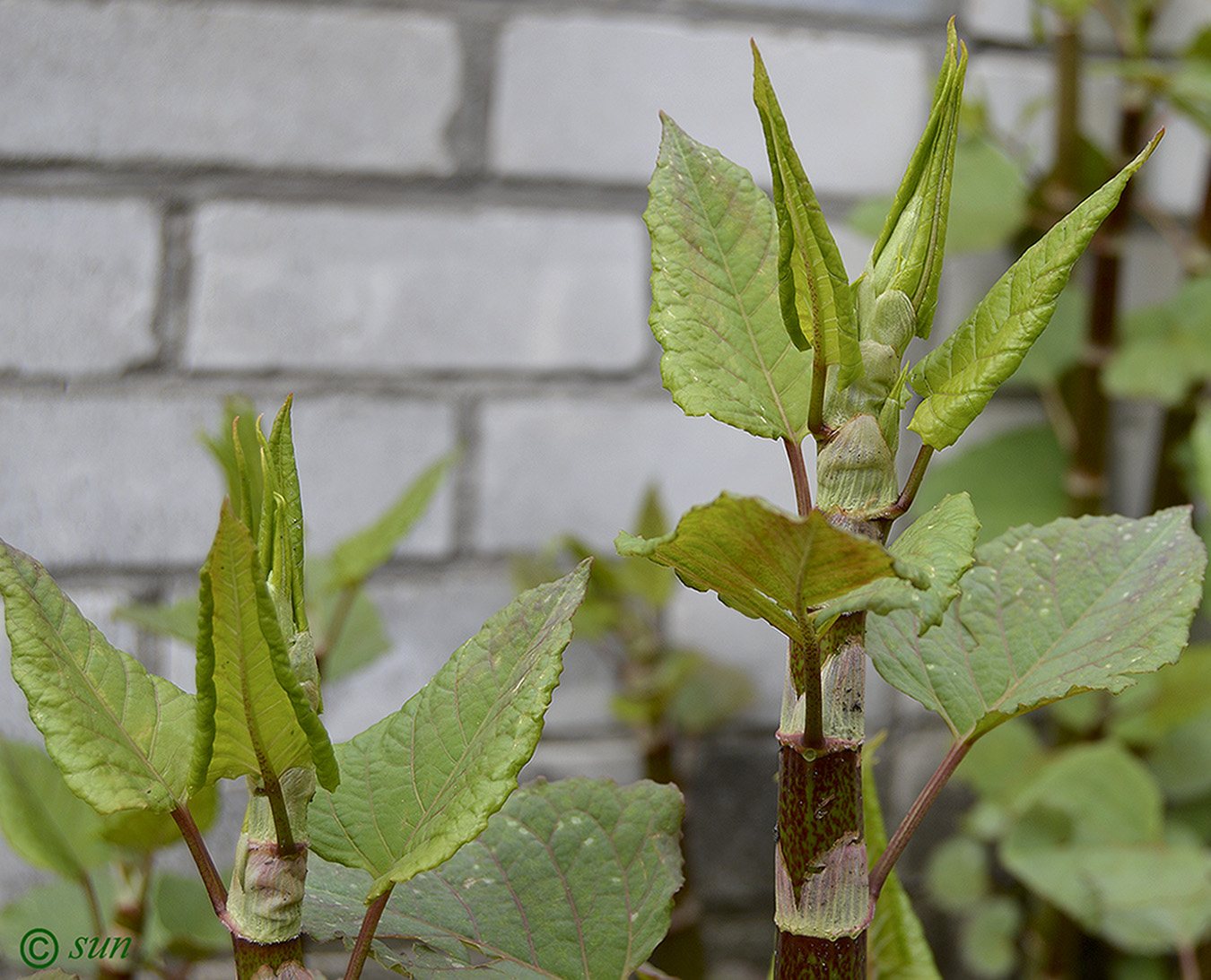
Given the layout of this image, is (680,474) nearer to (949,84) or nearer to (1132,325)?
(1132,325)

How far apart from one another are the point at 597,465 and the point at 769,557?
56 cm

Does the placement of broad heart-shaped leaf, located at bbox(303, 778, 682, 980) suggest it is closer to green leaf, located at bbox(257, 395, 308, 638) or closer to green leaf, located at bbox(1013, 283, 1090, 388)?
green leaf, located at bbox(257, 395, 308, 638)

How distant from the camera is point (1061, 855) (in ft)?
1.39

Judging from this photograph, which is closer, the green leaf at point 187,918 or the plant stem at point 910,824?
the plant stem at point 910,824

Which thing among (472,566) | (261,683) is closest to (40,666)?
(261,683)

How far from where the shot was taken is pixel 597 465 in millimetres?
672

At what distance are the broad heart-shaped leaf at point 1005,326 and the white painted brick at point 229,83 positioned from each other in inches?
21.5

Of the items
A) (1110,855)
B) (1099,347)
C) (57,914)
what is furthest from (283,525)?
(1099,347)

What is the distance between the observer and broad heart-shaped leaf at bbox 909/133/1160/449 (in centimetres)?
Result: 12

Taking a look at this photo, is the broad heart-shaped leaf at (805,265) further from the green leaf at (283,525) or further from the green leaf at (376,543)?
the green leaf at (376,543)

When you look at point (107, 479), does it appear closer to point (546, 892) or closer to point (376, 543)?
point (376, 543)

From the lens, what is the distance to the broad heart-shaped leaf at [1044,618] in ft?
0.51

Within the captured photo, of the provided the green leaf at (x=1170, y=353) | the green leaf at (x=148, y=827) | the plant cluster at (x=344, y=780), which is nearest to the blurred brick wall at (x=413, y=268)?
the green leaf at (x=1170, y=353)

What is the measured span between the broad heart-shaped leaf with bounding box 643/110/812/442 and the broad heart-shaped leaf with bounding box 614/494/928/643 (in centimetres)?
3
